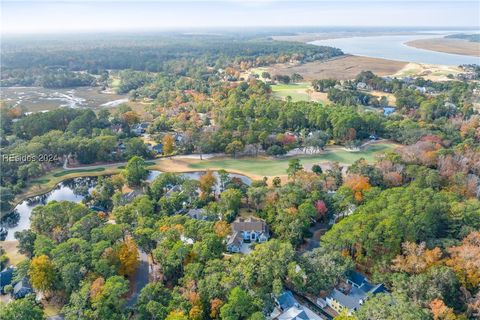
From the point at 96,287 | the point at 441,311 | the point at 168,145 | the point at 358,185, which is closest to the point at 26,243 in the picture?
the point at 96,287

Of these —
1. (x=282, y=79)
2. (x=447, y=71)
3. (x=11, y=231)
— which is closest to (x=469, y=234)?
(x=11, y=231)

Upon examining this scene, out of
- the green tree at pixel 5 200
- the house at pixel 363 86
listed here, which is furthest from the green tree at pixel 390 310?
the house at pixel 363 86

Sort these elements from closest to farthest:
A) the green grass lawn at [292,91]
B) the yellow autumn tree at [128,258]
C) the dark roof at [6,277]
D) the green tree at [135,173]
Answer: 1. the yellow autumn tree at [128,258]
2. the dark roof at [6,277]
3. the green tree at [135,173]
4. the green grass lawn at [292,91]

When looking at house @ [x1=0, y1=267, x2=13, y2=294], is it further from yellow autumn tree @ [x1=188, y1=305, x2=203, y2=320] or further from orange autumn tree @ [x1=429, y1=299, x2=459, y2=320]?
orange autumn tree @ [x1=429, y1=299, x2=459, y2=320]

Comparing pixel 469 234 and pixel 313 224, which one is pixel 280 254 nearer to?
pixel 313 224

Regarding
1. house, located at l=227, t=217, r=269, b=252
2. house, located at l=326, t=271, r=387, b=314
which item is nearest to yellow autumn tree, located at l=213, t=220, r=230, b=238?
house, located at l=227, t=217, r=269, b=252

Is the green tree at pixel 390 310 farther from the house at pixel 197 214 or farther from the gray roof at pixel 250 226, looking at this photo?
the house at pixel 197 214
